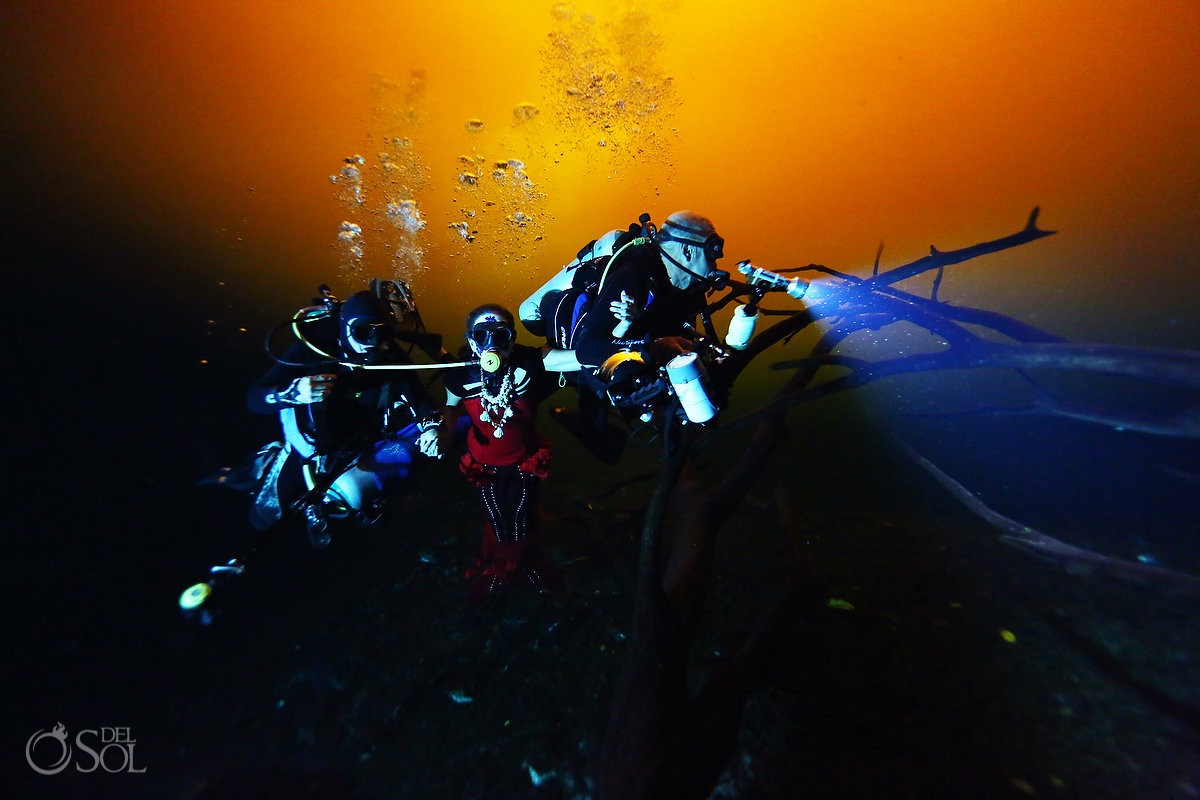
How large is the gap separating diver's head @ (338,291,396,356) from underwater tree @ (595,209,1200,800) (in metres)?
3.01

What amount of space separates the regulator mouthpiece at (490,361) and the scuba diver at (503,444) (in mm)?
20

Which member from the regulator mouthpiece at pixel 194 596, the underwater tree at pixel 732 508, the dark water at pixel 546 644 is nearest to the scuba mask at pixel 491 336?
the underwater tree at pixel 732 508

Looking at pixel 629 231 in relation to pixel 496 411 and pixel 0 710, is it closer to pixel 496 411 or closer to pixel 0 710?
pixel 496 411

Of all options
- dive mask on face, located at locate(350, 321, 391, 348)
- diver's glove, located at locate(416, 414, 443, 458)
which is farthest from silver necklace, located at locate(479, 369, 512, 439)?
dive mask on face, located at locate(350, 321, 391, 348)

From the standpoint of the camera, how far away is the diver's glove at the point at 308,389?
385 cm

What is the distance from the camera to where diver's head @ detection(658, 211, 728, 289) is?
10.1ft

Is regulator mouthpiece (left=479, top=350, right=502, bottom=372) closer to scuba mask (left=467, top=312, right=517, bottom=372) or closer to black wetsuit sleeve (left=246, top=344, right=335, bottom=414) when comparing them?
scuba mask (left=467, top=312, right=517, bottom=372)

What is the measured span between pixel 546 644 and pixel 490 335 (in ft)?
9.60

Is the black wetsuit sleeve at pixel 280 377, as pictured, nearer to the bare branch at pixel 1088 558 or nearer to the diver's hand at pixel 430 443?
the diver's hand at pixel 430 443

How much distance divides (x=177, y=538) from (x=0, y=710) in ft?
8.78

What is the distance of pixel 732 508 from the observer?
153 inches

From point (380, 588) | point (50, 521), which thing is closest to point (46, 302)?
point (50, 521)

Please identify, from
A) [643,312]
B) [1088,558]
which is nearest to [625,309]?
[643,312]

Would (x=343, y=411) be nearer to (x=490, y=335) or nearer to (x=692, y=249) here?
(x=490, y=335)
